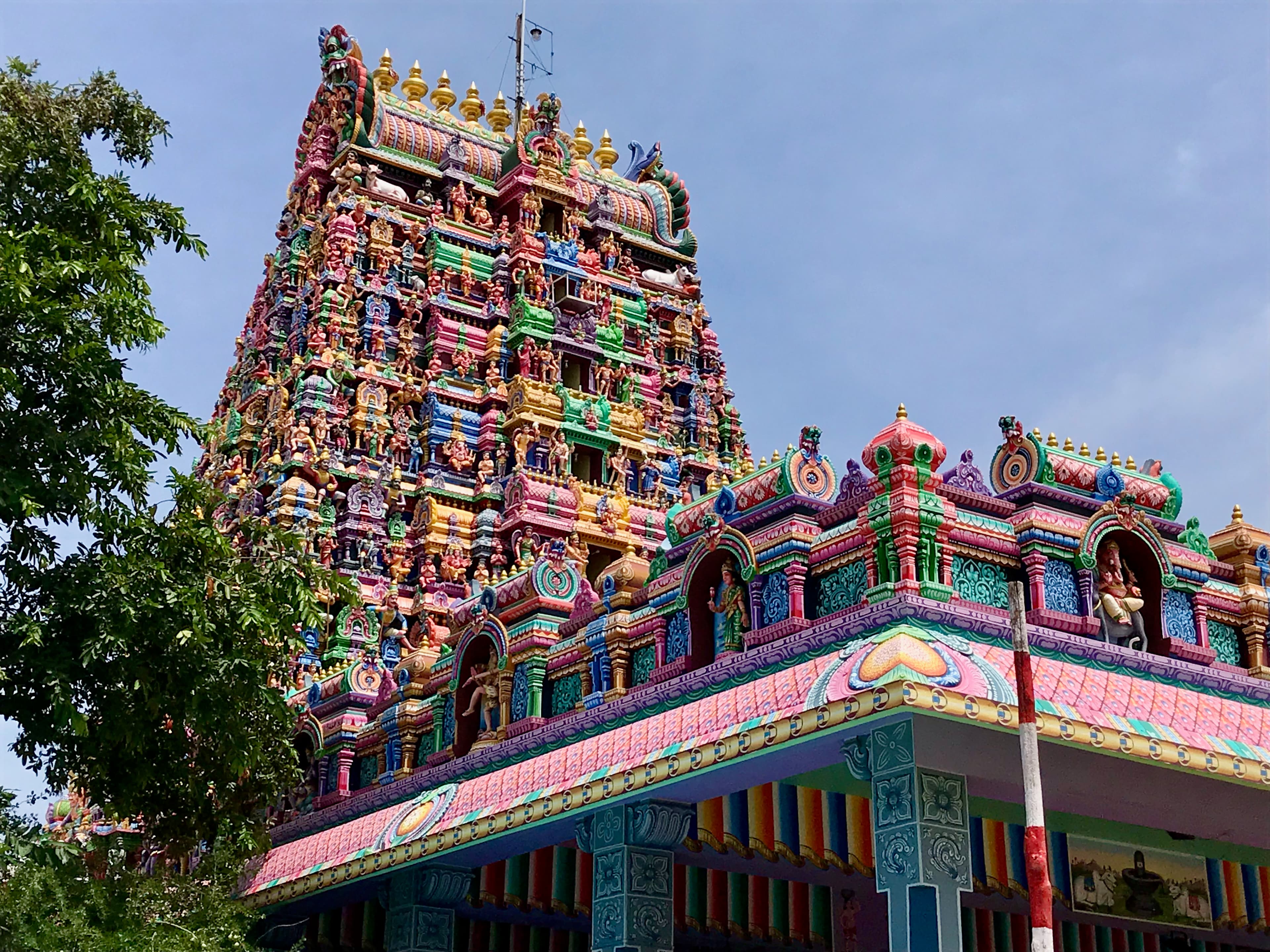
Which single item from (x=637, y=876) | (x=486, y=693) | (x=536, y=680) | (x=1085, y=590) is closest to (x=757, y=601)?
(x=637, y=876)

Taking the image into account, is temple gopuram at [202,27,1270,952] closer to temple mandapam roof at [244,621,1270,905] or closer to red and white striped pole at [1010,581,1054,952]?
temple mandapam roof at [244,621,1270,905]

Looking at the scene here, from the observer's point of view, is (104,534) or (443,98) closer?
(104,534)

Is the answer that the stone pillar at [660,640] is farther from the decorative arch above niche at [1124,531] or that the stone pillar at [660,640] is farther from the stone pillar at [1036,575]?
the decorative arch above niche at [1124,531]

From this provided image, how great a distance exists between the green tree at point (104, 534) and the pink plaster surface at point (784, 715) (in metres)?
2.67

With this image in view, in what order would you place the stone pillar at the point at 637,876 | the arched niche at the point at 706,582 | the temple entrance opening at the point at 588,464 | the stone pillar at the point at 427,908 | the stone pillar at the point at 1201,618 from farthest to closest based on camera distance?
1. the temple entrance opening at the point at 588,464
2. the stone pillar at the point at 427,908
3. the stone pillar at the point at 1201,618
4. the arched niche at the point at 706,582
5. the stone pillar at the point at 637,876

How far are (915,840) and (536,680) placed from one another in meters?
6.68

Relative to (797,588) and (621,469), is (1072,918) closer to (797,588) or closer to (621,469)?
(797,588)

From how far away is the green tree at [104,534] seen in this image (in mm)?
15180

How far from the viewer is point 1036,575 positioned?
14391 mm

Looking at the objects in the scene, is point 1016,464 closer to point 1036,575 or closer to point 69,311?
point 1036,575

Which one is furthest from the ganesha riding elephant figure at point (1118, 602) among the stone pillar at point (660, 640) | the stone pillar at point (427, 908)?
the stone pillar at point (427, 908)

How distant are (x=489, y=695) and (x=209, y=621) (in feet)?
→ 12.2

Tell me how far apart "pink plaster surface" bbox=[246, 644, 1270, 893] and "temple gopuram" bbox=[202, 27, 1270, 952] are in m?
0.06

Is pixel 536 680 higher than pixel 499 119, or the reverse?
pixel 499 119
